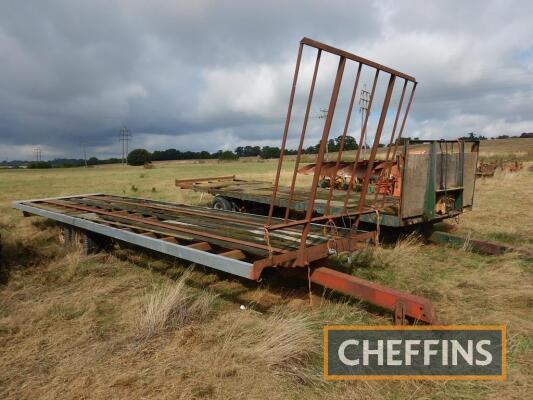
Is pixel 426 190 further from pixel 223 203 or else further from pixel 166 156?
pixel 166 156

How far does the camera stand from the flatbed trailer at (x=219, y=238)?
10.4 feet

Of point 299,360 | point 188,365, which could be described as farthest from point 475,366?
point 188,365

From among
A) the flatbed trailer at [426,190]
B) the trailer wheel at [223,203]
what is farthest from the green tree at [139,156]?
the flatbed trailer at [426,190]

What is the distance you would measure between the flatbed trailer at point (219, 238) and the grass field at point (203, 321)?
16.0 inches

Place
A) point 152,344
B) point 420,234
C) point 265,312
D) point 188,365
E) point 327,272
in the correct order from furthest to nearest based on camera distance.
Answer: point 420,234 → point 265,312 → point 327,272 → point 152,344 → point 188,365

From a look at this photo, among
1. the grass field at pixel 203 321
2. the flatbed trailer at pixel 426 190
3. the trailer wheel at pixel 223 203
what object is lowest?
the grass field at pixel 203 321

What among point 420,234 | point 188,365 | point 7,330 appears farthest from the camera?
point 420,234

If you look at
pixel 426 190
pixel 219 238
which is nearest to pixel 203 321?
pixel 219 238

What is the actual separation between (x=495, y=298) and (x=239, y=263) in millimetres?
2833

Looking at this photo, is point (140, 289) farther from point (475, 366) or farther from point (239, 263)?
point (475, 366)

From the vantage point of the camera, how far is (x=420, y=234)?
6.14 m

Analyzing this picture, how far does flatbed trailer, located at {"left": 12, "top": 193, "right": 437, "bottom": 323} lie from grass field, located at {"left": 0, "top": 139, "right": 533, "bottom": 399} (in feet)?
1.33

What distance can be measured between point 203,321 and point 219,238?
3.27ft

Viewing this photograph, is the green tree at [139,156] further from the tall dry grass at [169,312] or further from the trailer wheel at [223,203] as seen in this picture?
the tall dry grass at [169,312]
